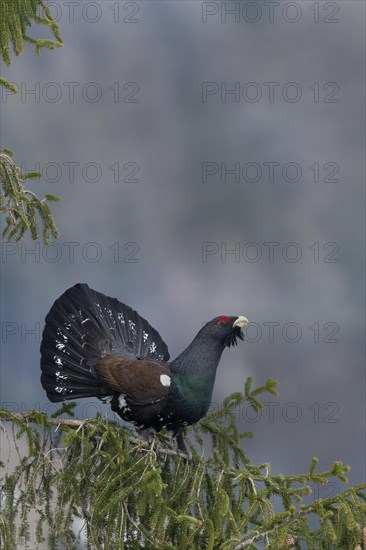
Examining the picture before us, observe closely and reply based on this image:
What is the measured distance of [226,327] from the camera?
23.7 ft

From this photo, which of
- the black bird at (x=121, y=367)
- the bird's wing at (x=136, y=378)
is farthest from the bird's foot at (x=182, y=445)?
the bird's wing at (x=136, y=378)

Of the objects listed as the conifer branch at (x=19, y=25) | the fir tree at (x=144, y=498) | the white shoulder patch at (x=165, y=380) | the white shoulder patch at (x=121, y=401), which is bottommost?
the fir tree at (x=144, y=498)

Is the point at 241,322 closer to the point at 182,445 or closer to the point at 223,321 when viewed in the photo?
the point at 223,321

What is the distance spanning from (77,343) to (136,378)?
622 millimetres

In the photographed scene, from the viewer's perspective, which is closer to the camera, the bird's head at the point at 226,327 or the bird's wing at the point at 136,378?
the bird's wing at the point at 136,378

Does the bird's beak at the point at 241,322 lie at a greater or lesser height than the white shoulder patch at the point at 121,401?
greater

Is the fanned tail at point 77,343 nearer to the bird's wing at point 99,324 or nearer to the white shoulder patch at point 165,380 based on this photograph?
the bird's wing at point 99,324

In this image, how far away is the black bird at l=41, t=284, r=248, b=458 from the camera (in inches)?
279

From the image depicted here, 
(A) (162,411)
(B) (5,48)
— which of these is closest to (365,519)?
(A) (162,411)

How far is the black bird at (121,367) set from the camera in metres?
7.09

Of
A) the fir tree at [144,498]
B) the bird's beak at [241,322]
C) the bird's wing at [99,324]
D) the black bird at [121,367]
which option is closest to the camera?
the fir tree at [144,498]

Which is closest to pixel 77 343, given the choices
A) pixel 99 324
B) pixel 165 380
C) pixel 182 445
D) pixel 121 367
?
pixel 99 324

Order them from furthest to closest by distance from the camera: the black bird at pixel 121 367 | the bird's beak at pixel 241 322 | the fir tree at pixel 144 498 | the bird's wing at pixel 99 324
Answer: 1. the bird's wing at pixel 99 324
2. the bird's beak at pixel 241 322
3. the black bird at pixel 121 367
4. the fir tree at pixel 144 498

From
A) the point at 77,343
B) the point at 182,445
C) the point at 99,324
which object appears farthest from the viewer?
the point at 99,324
